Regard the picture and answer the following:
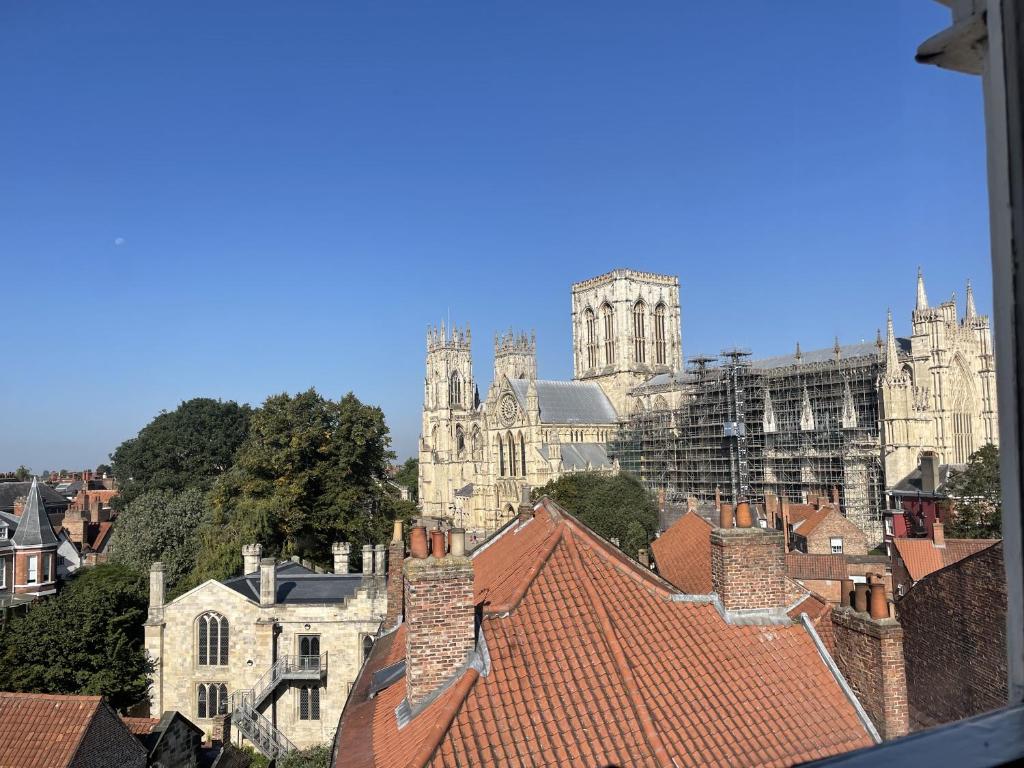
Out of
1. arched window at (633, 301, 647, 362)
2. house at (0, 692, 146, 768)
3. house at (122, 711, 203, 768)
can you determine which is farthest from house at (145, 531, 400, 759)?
arched window at (633, 301, 647, 362)

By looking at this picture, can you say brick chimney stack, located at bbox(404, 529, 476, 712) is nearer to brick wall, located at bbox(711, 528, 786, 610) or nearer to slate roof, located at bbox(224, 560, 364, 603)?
brick wall, located at bbox(711, 528, 786, 610)

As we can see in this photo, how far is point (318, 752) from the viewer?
19.4 m

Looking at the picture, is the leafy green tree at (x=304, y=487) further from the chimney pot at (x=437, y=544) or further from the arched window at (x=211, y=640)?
the chimney pot at (x=437, y=544)

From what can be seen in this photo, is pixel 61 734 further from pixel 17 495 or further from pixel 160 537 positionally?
pixel 17 495

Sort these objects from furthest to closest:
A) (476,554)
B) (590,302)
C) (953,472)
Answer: (590,302), (953,472), (476,554)

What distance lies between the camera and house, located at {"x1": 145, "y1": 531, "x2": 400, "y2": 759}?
21.5 m

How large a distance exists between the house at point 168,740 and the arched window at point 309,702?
342 cm

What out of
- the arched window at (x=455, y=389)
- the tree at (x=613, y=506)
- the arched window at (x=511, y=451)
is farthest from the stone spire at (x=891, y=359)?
the arched window at (x=455, y=389)

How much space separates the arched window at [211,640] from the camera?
22.0 m

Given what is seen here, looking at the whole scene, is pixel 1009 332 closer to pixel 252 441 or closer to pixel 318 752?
pixel 318 752

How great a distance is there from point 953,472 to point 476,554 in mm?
28374

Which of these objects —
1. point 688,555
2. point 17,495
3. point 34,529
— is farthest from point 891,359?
point 17,495

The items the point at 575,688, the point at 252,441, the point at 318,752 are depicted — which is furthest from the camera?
the point at 252,441

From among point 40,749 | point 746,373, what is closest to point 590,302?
point 746,373
